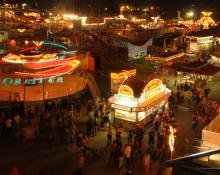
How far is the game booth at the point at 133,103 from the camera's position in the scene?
15.7 meters

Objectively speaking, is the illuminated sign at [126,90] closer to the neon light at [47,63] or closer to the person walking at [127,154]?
the person walking at [127,154]

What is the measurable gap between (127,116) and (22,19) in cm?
4396

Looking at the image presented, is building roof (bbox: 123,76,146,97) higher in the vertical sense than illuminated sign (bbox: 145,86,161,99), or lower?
higher

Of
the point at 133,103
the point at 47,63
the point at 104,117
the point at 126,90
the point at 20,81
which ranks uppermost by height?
the point at 47,63

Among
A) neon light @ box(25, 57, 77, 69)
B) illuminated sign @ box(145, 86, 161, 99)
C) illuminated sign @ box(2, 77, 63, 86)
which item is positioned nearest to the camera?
illuminated sign @ box(145, 86, 161, 99)

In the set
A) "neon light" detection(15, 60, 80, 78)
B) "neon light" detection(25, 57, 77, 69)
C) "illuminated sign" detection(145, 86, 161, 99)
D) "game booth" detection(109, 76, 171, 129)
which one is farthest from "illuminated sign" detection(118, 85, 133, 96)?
"neon light" detection(25, 57, 77, 69)

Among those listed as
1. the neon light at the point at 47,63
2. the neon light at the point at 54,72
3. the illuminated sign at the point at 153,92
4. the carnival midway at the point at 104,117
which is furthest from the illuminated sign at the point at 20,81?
the illuminated sign at the point at 153,92

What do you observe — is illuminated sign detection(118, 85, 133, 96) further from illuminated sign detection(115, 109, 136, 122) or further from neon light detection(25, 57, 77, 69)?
neon light detection(25, 57, 77, 69)

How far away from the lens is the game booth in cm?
1566

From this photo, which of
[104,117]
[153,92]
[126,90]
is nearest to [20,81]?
[104,117]

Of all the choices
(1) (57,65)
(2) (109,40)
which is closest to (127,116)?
(1) (57,65)

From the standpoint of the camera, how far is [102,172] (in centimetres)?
1173

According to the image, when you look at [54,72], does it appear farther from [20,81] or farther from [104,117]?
[104,117]

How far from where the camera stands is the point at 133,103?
1573 centimetres
